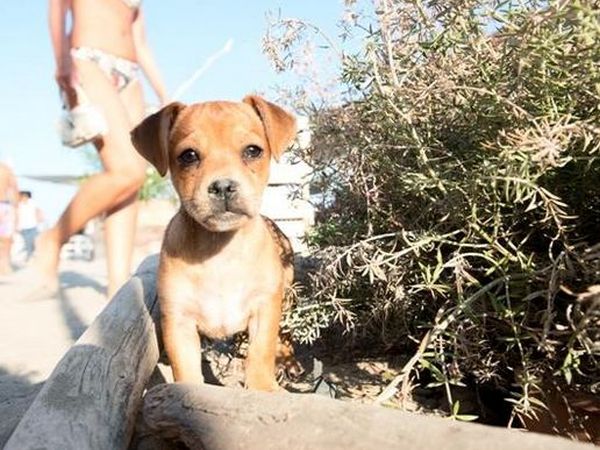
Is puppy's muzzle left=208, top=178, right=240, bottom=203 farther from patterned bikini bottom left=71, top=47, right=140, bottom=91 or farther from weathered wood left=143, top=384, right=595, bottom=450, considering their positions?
patterned bikini bottom left=71, top=47, right=140, bottom=91

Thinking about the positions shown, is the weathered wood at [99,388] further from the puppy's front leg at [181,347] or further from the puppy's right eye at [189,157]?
the puppy's right eye at [189,157]

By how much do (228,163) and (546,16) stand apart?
1388 millimetres

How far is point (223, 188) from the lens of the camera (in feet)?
8.31

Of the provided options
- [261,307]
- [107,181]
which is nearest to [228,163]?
[261,307]

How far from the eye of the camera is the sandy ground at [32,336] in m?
3.11

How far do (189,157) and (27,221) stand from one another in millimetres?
14780

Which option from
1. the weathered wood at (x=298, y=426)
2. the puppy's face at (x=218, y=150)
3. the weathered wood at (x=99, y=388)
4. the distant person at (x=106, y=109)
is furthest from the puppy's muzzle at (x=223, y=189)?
the distant person at (x=106, y=109)

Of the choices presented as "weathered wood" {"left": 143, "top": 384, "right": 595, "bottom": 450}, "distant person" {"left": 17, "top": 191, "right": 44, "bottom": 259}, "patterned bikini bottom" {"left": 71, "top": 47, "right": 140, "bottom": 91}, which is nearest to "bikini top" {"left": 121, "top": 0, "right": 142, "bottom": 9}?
"patterned bikini bottom" {"left": 71, "top": 47, "right": 140, "bottom": 91}

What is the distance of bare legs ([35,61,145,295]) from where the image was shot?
459cm

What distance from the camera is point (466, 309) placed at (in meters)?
1.92

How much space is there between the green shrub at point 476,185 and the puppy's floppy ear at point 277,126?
0.17m

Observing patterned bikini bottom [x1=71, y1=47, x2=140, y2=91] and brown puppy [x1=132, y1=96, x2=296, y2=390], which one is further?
patterned bikini bottom [x1=71, y1=47, x2=140, y2=91]

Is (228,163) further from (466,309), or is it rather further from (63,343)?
(63,343)

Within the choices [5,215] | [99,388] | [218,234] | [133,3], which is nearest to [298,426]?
[99,388]
